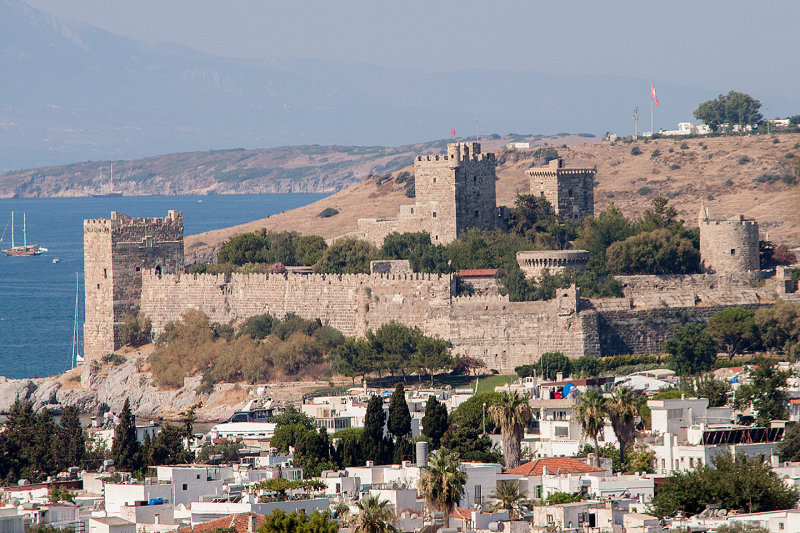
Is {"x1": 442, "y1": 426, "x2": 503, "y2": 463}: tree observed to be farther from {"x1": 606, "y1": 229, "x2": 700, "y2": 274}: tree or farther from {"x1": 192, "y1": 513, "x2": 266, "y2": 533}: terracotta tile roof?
{"x1": 606, "y1": 229, "x2": 700, "y2": 274}: tree

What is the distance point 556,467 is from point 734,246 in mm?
27943

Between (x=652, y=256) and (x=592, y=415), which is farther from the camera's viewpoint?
(x=652, y=256)

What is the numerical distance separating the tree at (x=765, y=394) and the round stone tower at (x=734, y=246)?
1605 centimetres

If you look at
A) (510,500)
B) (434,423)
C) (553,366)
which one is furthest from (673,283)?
(510,500)

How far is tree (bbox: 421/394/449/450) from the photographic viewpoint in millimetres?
43844

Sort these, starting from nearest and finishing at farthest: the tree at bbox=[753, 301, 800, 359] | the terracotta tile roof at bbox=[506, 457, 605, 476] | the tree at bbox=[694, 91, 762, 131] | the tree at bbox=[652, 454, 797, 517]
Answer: the tree at bbox=[652, 454, 797, 517] < the terracotta tile roof at bbox=[506, 457, 605, 476] < the tree at bbox=[753, 301, 800, 359] < the tree at bbox=[694, 91, 762, 131]

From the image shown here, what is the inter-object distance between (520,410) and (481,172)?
86.7 ft

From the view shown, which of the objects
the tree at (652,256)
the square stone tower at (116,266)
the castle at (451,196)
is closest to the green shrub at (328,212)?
the square stone tower at (116,266)

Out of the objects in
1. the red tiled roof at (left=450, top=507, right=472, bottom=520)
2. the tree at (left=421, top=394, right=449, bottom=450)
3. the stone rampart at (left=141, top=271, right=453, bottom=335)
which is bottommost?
the red tiled roof at (left=450, top=507, right=472, bottom=520)

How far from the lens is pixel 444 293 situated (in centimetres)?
5959

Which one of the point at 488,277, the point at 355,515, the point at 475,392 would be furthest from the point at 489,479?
the point at 488,277

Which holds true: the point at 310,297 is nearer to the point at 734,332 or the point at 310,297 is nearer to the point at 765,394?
the point at 734,332

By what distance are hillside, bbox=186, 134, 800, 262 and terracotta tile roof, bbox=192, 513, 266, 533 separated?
57.1 m

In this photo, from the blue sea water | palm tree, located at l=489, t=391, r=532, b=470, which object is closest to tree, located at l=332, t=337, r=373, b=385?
palm tree, located at l=489, t=391, r=532, b=470
